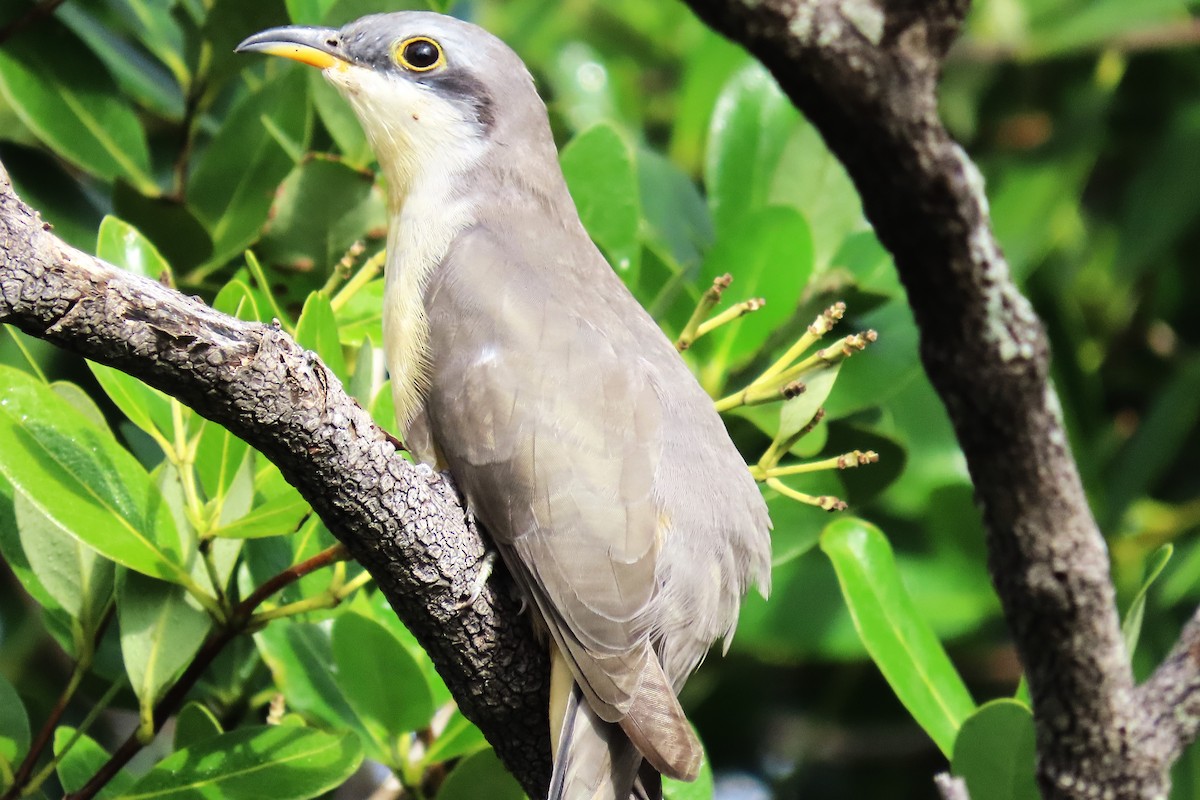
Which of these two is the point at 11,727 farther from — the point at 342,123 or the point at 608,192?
the point at 608,192

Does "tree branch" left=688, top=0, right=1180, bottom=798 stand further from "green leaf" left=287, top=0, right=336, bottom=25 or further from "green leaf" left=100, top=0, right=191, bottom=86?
"green leaf" left=100, top=0, right=191, bottom=86

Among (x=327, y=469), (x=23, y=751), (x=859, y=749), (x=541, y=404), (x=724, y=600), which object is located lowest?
(x=859, y=749)

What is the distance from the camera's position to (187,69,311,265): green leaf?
12.6 ft

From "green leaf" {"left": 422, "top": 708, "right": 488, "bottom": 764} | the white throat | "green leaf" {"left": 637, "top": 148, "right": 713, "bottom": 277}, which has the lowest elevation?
"green leaf" {"left": 422, "top": 708, "right": 488, "bottom": 764}

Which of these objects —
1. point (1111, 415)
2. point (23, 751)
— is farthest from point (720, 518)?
point (1111, 415)

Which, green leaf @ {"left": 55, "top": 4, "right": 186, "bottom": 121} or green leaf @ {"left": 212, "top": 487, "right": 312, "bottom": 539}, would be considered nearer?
green leaf @ {"left": 212, "top": 487, "right": 312, "bottom": 539}

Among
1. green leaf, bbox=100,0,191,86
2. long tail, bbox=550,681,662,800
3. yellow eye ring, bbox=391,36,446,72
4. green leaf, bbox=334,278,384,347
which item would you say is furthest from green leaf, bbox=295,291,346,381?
green leaf, bbox=100,0,191,86

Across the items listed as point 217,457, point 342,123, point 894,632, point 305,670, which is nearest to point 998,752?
point 894,632

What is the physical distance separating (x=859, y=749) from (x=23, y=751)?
3.94m

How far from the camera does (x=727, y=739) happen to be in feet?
19.2

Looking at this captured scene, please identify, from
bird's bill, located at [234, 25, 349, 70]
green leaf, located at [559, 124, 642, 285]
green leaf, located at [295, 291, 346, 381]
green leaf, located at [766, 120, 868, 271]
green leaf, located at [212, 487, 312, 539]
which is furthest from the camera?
green leaf, located at [766, 120, 868, 271]

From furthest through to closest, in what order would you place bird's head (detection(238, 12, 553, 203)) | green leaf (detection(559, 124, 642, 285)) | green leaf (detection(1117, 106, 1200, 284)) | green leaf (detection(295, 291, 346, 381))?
green leaf (detection(1117, 106, 1200, 284)), green leaf (detection(559, 124, 642, 285)), bird's head (detection(238, 12, 553, 203)), green leaf (detection(295, 291, 346, 381))

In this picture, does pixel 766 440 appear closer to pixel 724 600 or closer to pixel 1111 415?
pixel 724 600

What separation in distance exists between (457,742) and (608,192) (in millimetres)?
1679
